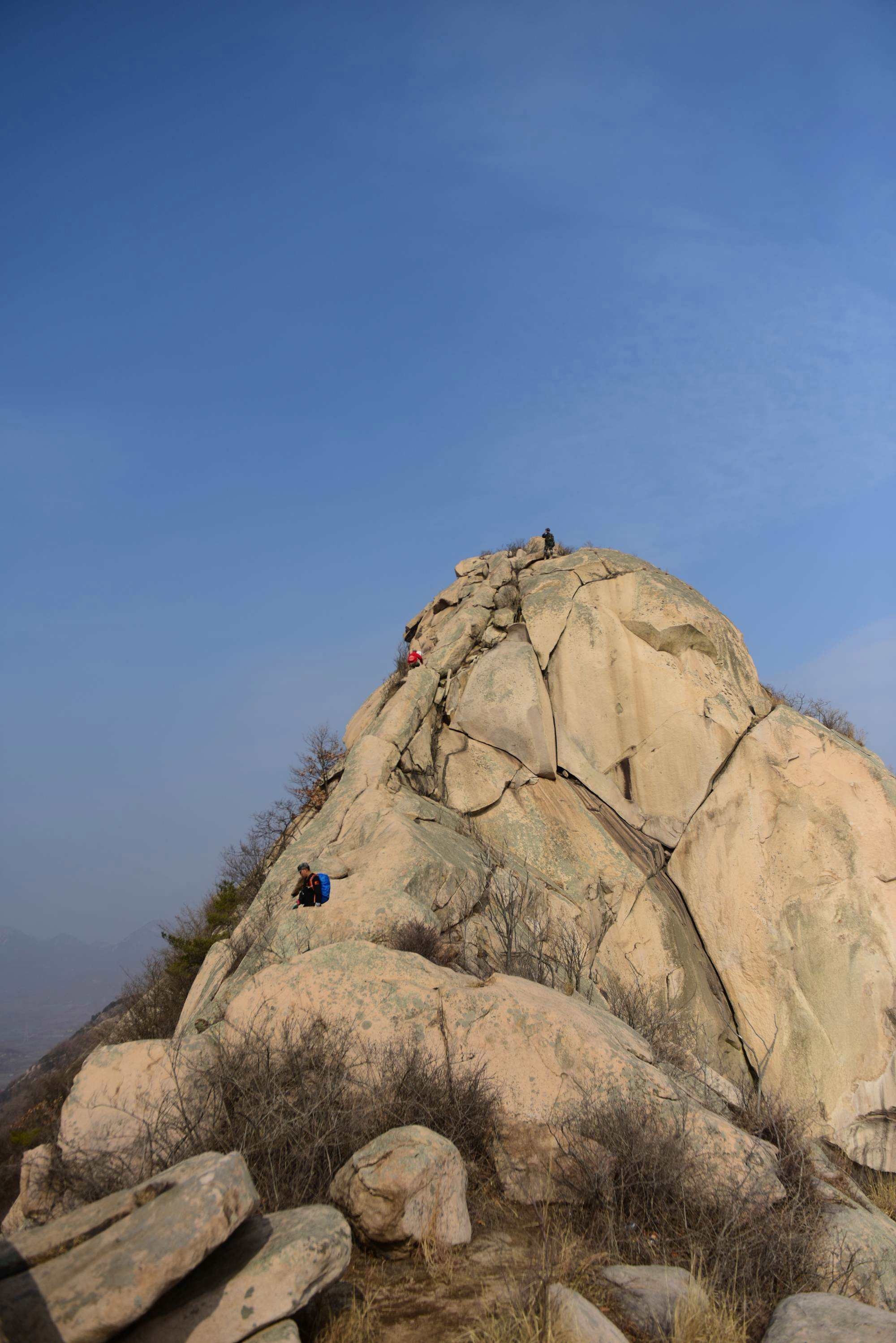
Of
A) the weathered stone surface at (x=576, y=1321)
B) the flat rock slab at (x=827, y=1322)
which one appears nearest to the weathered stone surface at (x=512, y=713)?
the flat rock slab at (x=827, y=1322)

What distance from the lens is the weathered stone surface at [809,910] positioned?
1434 cm

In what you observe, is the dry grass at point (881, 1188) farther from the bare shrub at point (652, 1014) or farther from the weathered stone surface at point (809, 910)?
the bare shrub at point (652, 1014)

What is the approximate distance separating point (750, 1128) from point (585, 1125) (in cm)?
252

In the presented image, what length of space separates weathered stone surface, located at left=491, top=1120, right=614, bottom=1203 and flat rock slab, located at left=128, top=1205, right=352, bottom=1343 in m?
2.49

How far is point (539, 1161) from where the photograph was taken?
682 cm

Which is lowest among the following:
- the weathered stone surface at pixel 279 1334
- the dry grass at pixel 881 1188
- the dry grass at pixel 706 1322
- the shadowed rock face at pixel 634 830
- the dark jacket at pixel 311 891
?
the dry grass at pixel 881 1188

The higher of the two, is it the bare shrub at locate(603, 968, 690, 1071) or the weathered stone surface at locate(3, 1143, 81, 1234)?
the bare shrub at locate(603, 968, 690, 1071)

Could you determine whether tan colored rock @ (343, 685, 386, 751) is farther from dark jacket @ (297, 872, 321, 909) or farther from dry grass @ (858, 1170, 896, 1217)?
dry grass @ (858, 1170, 896, 1217)

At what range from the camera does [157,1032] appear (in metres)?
15.7

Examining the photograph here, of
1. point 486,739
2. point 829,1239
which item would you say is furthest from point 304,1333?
point 486,739

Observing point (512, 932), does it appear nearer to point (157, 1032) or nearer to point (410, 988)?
point (410, 988)

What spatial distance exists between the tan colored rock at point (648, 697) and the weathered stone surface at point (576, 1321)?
1278cm

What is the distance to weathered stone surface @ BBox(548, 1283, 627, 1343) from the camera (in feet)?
14.3

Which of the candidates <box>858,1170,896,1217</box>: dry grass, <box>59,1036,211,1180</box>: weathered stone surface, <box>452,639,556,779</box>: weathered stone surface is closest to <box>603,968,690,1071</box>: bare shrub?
<box>858,1170,896,1217</box>: dry grass
